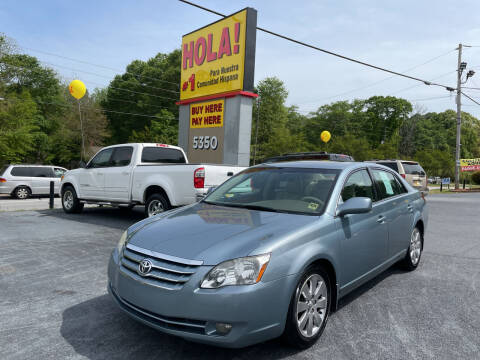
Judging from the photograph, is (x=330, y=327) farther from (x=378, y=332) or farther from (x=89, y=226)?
(x=89, y=226)

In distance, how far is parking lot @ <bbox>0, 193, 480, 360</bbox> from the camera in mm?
2979

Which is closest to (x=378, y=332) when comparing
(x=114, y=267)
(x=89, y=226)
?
(x=114, y=267)

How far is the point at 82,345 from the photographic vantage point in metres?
3.03

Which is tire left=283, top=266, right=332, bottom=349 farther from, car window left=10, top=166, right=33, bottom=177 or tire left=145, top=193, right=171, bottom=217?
car window left=10, top=166, right=33, bottom=177

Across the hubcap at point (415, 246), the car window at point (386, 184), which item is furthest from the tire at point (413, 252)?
the car window at point (386, 184)

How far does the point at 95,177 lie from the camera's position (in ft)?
33.0

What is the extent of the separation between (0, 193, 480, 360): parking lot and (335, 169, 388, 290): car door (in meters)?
0.46

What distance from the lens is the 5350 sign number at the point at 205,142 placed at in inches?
567

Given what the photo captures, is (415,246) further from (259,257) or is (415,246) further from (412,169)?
(412,169)

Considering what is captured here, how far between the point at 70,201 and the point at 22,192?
9326mm

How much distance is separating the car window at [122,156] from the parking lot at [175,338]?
3273 mm

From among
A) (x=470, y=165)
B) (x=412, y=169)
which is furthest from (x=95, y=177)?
(x=470, y=165)

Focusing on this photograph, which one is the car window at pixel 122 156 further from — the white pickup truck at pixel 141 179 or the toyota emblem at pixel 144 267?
the toyota emblem at pixel 144 267

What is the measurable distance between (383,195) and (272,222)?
6.48 ft
